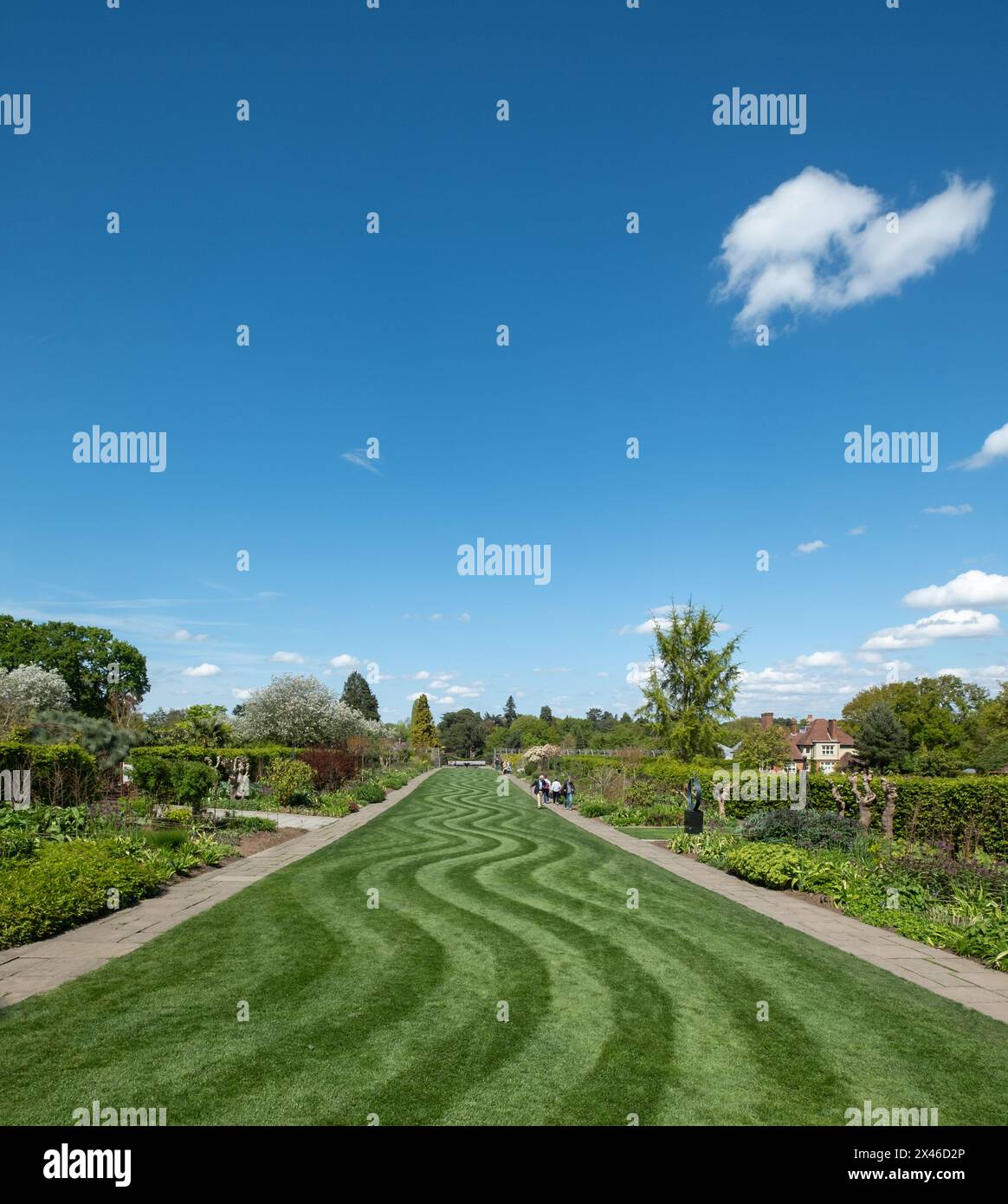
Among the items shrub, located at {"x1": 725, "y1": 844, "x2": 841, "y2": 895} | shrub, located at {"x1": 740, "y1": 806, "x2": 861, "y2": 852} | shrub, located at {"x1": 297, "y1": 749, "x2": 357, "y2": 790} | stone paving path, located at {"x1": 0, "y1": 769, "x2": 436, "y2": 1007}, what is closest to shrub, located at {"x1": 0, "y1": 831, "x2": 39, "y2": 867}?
stone paving path, located at {"x1": 0, "y1": 769, "x2": 436, "y2": 1007}

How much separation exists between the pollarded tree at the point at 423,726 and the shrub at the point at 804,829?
61.4 m

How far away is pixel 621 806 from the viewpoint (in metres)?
24.0

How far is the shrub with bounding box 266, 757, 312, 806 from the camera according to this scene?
931 inches

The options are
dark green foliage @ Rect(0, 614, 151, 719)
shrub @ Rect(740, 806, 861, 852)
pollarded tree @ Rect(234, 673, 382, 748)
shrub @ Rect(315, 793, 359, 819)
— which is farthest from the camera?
dark green foliage @ Rect(0, 614, 151, 719)

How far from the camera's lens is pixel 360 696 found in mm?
88562

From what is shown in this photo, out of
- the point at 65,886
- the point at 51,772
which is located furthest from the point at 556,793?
the point at 65,886

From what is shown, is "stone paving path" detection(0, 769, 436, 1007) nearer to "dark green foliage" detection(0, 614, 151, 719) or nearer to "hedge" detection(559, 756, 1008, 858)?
"hedge" detection(559, 756, 1008, 858)

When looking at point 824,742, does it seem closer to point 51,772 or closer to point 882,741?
point 882,741

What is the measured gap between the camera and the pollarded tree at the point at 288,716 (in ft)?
136

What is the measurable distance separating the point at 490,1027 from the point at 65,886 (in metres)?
6.28

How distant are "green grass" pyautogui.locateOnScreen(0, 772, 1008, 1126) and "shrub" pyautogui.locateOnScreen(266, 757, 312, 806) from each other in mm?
14388
